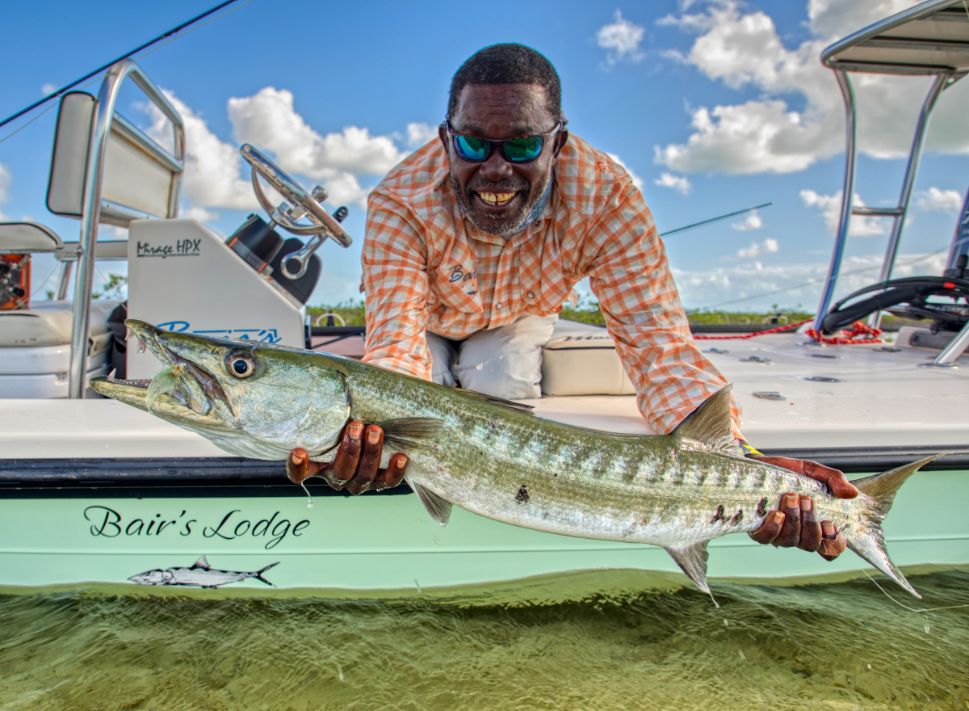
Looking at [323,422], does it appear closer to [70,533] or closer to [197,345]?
[197,345]

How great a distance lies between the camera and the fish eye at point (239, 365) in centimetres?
174

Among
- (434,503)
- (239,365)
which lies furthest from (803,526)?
(239,365)

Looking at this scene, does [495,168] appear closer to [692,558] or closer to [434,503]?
[434,503]

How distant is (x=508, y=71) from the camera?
8.21 ft

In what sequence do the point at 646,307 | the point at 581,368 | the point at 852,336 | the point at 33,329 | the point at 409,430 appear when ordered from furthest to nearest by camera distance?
the point at 852,336 < the point at 581,368 < the point at 33,329 < the point at 646,307 < the point at 409,430

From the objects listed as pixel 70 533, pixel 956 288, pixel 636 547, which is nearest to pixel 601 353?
pixel 636 547

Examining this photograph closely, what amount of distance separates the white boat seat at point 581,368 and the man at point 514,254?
102 millimetres

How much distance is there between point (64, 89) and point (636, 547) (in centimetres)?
357

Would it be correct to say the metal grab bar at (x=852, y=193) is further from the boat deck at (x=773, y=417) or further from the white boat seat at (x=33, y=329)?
the white boat seat at (x=33, y=329)

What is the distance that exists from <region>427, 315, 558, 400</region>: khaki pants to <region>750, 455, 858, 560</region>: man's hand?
1.29 metres

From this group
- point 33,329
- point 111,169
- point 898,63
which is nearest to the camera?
point 33,329

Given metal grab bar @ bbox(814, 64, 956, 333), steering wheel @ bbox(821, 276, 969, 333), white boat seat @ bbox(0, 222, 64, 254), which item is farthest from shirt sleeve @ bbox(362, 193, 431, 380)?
metal grab bar @ bbox(814, 64, 956, 333)

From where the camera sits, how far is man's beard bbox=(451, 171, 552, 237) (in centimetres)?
272

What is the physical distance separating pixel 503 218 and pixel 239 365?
137 centimetres
